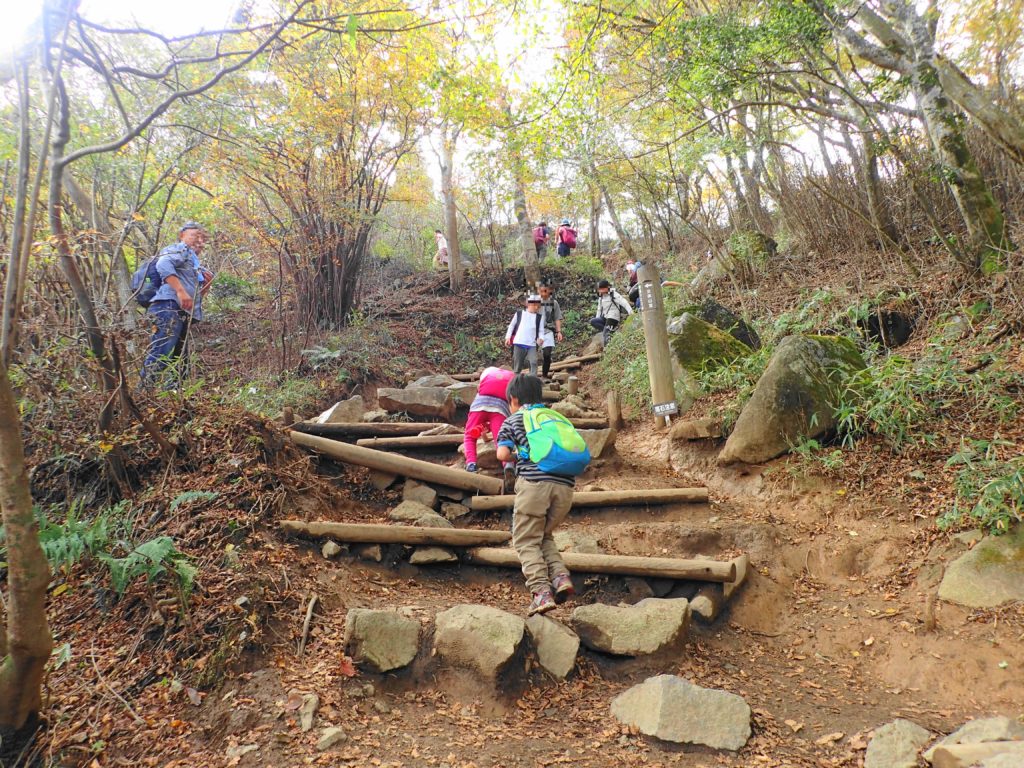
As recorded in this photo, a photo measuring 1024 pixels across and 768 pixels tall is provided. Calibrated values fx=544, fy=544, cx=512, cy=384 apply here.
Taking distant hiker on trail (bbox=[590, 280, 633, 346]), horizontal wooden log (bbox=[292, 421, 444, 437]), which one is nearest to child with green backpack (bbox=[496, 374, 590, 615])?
horizontal wooden log (bbox=[292, 421, 444, 437])

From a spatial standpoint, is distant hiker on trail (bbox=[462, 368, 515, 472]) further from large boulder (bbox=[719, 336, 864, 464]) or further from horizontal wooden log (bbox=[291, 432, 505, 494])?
large boulder (bbox=[719, 336, 864, 464])

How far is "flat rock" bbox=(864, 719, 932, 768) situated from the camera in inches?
91.7

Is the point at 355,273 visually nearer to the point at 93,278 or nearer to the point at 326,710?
the point at 93,278

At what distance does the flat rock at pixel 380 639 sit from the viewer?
9.61 feet

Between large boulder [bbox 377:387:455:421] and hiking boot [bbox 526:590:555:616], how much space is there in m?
3.81

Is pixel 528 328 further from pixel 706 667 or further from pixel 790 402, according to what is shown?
pixel 706 667

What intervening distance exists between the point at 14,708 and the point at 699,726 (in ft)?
9.61

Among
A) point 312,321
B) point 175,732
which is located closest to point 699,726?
point 175,732

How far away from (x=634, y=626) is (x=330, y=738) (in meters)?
1.76

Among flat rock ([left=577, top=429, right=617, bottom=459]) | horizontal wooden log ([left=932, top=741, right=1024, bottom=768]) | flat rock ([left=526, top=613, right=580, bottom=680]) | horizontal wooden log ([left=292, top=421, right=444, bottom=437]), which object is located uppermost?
horizontal wooden log ([left=292, top=421, right=444, bottom=437])

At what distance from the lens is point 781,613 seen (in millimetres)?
3674

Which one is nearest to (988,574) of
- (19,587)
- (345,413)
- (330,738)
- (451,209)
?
(330,738)

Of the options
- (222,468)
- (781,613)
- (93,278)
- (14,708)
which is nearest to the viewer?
(14,708)

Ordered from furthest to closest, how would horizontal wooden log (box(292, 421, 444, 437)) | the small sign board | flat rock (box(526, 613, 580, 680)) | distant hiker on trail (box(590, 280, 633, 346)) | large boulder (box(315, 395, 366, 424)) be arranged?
distant hiker on trail (box(590, 280, 633, 346)) < large boulder (box(315, 395, 366, 424)) < the small sign board < horizontal wooden log (box(292, 421, 444, 437)) < flat rock (box(526, 613, 580, 680))
